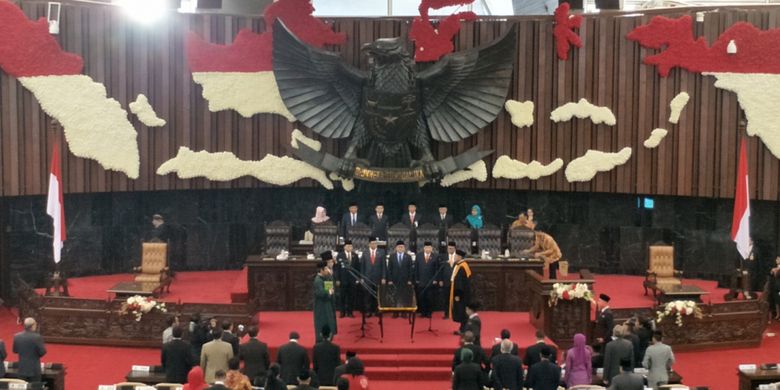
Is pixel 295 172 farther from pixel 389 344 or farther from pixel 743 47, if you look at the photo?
pixel 743 47

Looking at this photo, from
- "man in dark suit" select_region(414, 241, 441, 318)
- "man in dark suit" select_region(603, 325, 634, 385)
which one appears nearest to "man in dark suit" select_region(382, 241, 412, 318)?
"man in dark suit" select_region(414, 241, 441, 318)

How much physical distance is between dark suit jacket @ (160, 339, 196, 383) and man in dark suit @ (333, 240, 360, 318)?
13.8 ft

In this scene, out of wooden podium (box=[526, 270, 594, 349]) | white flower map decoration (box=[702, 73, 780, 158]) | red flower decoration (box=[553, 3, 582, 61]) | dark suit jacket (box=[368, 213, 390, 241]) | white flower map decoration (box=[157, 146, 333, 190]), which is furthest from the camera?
white flower map decoration (box=[157, 146, 333, 190])

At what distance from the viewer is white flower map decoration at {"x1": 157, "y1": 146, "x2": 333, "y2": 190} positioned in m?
19.9

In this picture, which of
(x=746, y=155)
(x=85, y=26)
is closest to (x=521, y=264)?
(x=746, y=155)

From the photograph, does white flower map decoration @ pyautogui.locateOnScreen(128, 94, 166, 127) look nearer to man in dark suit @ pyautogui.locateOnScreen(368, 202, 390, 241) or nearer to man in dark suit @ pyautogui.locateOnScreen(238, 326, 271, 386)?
man in dark suit @ pyautogui.locateOnScreen(368, 202, 390, 241)

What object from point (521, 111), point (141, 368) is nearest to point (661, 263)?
point (521, 111)

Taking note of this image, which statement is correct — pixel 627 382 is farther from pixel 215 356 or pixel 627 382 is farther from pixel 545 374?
pixel 215 356

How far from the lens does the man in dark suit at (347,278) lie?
16062mm

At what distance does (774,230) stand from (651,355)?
315 inches

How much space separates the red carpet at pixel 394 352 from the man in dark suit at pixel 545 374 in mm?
2519

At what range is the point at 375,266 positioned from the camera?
52.1 feet

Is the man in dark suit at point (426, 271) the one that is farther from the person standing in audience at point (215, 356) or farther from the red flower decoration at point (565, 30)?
the red flower decoration at point (565, 30)

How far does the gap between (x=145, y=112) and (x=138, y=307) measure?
5.00 metres
